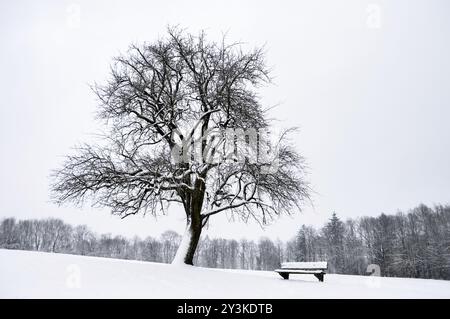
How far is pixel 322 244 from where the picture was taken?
2741 inches

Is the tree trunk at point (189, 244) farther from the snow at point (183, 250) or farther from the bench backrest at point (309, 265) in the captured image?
the bench backrest at point (309, 265)

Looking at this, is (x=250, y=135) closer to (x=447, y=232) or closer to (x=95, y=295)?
(x=95, y=295)

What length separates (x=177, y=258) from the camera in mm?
10539

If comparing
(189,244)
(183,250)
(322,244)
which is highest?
(189,244)

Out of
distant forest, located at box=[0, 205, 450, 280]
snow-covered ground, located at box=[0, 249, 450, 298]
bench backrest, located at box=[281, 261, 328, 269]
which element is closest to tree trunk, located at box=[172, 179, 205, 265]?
snow-covered ground, located at box=[0, 249, 450, 298]

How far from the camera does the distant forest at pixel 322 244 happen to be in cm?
4541

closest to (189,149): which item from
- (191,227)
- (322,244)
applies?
(191,227)

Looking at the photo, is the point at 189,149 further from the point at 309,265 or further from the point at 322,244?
the point at 322,244

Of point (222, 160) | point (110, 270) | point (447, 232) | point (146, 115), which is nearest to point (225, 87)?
point (222, 160)

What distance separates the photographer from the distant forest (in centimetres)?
4541

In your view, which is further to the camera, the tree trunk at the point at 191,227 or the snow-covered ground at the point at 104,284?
the tree trunk at the point at 191,227

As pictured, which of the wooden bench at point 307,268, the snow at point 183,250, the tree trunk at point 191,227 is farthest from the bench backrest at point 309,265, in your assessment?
the snow at point 183,250

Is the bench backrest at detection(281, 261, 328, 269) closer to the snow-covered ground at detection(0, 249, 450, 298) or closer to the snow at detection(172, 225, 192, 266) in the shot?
the snow-covered ground at detection(0, 249, 450, 298)
